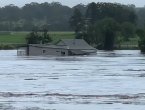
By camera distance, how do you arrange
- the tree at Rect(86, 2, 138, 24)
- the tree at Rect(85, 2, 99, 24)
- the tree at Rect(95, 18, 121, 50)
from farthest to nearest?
the tree at Rect(85, 2, 99, 24)
the tree at Rect(86, 2, 138, 24)
the tree at Rect(95, 18, 121, 50)

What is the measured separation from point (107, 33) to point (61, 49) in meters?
23.3

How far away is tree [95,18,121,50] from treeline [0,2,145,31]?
90.6 feet

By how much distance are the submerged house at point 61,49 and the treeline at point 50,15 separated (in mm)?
50055

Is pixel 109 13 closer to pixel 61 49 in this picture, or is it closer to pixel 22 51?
pixel 22 51

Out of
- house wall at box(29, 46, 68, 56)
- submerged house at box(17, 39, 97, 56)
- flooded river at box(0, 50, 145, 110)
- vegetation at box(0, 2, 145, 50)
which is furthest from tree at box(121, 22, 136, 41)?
flooded river at box(0, 50, 145, 110)

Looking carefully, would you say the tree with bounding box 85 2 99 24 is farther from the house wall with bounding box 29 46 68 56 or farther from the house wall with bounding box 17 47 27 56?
the house wall with bounding box 29 46 68 56

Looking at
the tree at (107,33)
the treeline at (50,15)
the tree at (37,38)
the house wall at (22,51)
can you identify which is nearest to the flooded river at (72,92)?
the house wall at (22,51)

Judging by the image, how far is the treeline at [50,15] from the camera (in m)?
124

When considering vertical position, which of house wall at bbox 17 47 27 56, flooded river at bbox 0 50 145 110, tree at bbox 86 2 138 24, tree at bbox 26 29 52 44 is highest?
tree at bbox 86 2 138 24

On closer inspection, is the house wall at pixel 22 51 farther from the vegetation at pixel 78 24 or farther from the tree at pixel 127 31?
the tree at pixel 127 31

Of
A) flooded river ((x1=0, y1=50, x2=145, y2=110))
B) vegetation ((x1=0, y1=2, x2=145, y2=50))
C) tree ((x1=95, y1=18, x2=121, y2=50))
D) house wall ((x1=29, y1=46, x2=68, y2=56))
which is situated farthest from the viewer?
vegetation ((x1=0, y1=2, x2=145, y2=50))

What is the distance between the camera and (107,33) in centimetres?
8869

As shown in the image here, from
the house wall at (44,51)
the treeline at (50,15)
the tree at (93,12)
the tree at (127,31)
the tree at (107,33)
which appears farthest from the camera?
the tree at (93,12)

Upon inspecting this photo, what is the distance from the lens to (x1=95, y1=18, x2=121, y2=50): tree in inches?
3442
